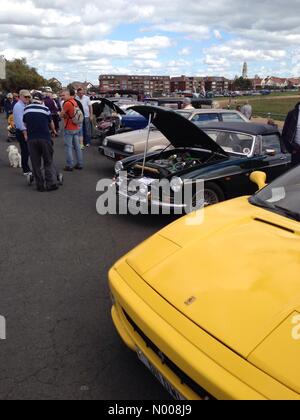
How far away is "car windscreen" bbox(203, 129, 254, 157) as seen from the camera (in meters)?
5.91

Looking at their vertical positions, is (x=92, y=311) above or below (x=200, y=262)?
below

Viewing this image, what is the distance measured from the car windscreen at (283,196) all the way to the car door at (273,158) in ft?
8.39

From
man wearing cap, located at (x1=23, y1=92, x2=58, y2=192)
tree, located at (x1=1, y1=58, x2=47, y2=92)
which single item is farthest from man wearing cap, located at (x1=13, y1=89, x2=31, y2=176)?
tree, located at (x1=1, y1=58, x2=47, y2=92)

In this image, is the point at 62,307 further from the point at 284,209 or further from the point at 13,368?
the point at 284,209

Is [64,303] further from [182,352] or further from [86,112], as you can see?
[86,112]

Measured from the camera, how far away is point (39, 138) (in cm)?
684

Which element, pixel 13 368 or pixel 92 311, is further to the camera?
pixel 92 311

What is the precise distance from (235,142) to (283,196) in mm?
3309

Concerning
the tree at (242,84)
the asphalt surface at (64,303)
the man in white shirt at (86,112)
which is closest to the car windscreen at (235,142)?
the asphalt surface at (64,303)

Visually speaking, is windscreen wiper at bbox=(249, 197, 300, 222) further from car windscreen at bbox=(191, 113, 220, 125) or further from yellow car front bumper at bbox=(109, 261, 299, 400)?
car windscreen at bbox=(191, 113, 220, 125)

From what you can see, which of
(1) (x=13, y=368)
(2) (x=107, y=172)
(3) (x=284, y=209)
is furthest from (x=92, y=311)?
(2) (x=107, y=172)

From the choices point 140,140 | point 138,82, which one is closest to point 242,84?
point 138,82
